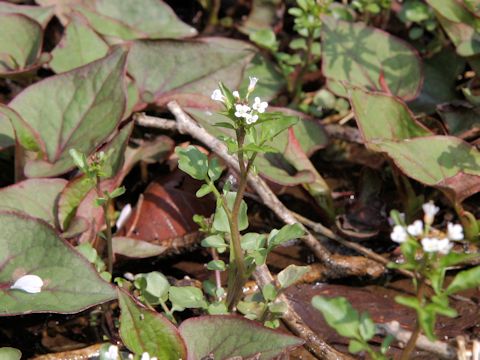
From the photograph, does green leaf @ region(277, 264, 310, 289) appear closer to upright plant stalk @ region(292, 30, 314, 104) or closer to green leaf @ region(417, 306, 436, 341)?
green leaf @ region(417, 306, 436, 341)

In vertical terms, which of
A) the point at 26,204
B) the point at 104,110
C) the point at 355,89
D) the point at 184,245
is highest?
the point at 355,89

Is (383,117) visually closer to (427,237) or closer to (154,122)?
(154,122)

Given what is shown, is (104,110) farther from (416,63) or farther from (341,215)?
(416,63)

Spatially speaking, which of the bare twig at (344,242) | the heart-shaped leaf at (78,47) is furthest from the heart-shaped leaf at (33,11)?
the bare twig at (344,242)

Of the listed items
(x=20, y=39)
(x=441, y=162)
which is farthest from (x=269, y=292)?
(x=20, y=39)

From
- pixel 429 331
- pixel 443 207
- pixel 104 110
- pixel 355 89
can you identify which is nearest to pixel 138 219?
pixel 104 110

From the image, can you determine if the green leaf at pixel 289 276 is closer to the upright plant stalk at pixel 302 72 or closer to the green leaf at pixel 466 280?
the green leaf at pixel 466 280

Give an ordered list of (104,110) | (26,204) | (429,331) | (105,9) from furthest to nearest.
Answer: (105,9), (104,110), (26,204), (429,331)

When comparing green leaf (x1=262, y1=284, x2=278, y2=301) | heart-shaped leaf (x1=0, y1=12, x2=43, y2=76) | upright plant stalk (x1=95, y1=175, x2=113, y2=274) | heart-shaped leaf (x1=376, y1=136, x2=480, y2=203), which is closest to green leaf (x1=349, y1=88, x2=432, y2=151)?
heart-shaped leaf (x1=376, y1=136, x2=480, y2=203)
